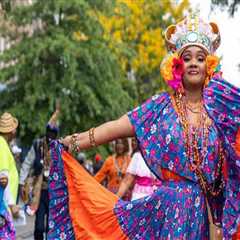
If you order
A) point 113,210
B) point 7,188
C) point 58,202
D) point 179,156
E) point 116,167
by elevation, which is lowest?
point 113,210

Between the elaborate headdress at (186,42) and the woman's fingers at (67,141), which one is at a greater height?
the elaborate headdress at (186,42)

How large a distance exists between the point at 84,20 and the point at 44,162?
644 inches

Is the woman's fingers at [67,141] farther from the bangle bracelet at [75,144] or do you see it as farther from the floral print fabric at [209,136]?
the floral print fabric at [209,136]

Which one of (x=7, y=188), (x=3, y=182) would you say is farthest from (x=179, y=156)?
(x=7, y=188)

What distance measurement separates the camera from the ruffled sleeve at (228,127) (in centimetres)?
519

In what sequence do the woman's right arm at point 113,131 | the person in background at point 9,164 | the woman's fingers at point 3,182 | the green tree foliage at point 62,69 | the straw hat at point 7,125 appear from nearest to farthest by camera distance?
the woman's right arm at point 113,131 < the woman's fingers at point 3,182 < the person in background at point 9,164 < the straw hat at point 7,125 < the green tree foliage at point 62,69

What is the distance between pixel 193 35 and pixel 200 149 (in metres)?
0.77

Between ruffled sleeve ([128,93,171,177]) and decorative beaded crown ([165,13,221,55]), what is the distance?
35 cm

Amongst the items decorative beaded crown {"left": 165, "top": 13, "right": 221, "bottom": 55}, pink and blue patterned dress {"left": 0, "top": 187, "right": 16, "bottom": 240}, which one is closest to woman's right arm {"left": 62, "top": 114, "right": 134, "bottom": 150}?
decorative beaded crown {"left": 165, "top": 13, "right": 221, "bottom": 55}

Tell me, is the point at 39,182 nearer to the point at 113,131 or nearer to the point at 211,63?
the point at 113,131

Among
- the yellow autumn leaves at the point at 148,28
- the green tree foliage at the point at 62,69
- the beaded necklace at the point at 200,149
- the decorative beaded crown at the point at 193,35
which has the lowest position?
the beaded necklace at the point at 200,149

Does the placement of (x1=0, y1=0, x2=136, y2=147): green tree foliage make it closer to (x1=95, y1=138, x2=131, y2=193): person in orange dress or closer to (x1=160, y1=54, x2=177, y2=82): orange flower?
(x1=95, y1=138, x2=131, y2=193): person in orange dress

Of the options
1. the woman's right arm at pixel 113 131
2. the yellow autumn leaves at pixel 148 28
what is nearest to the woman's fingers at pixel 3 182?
the woman's right arm at pixel 113 131

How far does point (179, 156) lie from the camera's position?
5.25 metres
